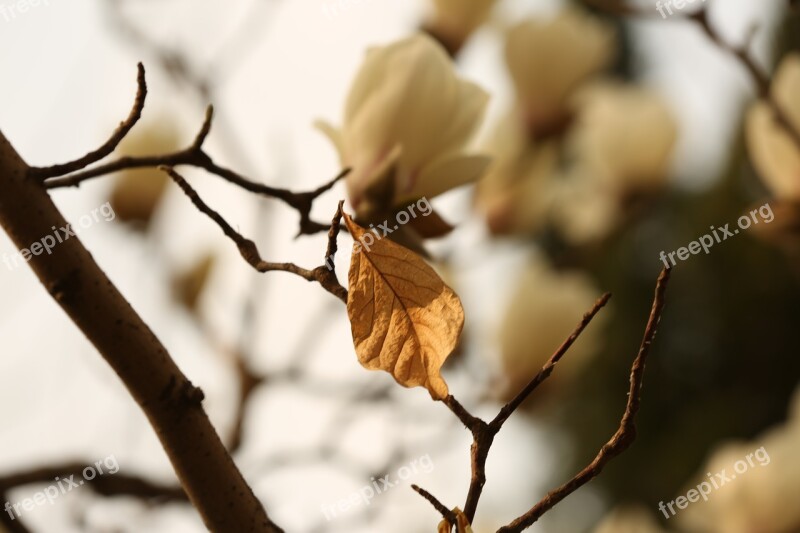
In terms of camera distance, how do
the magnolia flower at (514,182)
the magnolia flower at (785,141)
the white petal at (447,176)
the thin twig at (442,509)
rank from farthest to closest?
the magnolia flower at (514,182) → the magnolia flower at (785,141) → the white petal at (447,176) → the thin twig at (442,509)

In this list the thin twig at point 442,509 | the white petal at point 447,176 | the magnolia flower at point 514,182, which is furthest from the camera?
the magnolia flower at point 514,182

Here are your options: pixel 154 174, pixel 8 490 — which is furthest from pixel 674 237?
pixel 8 490

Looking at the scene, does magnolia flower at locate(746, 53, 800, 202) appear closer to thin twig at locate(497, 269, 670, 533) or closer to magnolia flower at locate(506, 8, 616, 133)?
magnolia flower at locate(506, 8, 616, 133)

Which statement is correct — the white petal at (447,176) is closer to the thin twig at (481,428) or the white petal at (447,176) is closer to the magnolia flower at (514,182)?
the thin twig at (481,428)

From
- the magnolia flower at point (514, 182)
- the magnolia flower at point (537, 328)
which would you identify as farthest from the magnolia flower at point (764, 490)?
the magnolia flower at point (514, 182)

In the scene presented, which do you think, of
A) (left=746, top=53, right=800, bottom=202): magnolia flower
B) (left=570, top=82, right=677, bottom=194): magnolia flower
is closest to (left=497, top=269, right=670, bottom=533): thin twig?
(left=746, top=53, right=800, bottom=202): magnolia flower

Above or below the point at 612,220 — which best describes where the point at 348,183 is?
below

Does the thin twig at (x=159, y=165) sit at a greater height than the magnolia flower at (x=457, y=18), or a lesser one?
lesser

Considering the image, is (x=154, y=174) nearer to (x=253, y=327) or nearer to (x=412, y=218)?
(x=253, y=327)

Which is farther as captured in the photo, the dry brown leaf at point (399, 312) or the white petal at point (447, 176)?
the white petal at point (447, 176)
